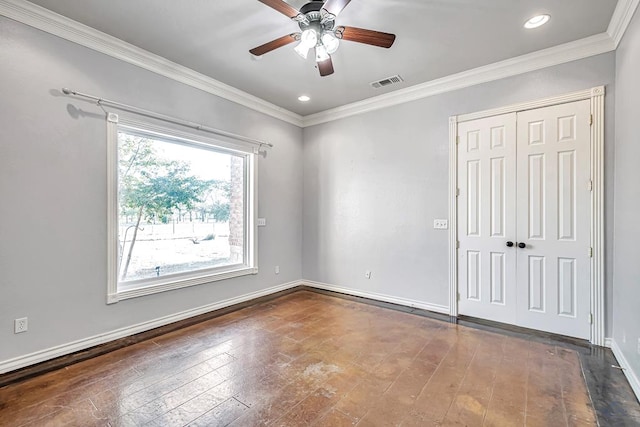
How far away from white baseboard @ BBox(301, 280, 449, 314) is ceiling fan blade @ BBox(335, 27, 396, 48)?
311 centimetres

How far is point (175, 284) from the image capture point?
3494 mm

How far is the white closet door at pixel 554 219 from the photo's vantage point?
293cm

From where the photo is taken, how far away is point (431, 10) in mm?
2477

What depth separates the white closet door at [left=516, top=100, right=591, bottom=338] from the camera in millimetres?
2934

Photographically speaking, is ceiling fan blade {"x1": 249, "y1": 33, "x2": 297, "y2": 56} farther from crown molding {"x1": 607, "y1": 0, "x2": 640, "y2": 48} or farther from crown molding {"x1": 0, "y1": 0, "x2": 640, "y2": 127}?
crown molding {"x1": 607, "y1": 0, "x2": 640, "y2": 48}

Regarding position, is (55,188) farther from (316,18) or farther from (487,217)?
(487,217)

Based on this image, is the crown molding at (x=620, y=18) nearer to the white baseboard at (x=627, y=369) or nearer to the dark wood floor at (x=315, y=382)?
the white baseboard at (x=627, y=369)

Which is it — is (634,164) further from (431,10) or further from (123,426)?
(123,426)

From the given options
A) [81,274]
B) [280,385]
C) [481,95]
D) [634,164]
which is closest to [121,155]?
Answer: [81,274]

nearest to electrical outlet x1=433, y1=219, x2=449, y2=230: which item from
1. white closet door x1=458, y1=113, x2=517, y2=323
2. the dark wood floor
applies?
white closet door x1=458, y1=113, x2=517, y2=323

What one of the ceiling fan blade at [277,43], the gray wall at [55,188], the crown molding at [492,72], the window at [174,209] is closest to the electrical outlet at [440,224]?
the crown molding at [492,72]

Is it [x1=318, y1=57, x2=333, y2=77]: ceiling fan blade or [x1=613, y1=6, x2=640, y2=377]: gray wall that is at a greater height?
[x1=318, y1=57, x2=333, y2=77]: ceiling fan blade

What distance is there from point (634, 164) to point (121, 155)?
4.56 m

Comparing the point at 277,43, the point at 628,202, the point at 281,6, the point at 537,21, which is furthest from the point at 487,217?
the point at 281,6
